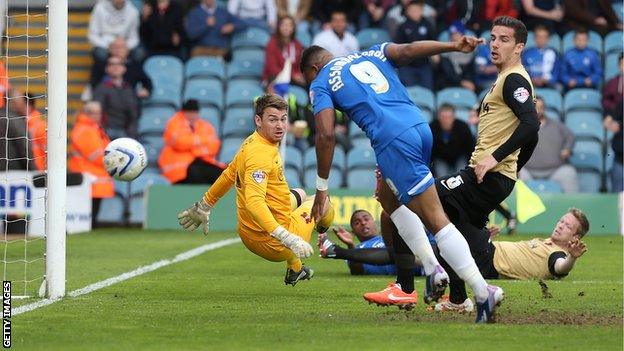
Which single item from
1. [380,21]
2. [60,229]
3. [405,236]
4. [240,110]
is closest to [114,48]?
[240,110]

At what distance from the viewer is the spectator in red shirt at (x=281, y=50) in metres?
22.2

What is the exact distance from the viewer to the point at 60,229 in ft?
36.1

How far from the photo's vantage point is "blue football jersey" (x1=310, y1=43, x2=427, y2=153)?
373 inches

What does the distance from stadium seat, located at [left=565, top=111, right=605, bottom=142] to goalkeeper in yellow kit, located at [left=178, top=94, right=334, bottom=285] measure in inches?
440

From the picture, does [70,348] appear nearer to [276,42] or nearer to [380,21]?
[276,42]

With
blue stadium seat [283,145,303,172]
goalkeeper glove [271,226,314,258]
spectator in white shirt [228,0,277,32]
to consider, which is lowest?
blue stadium seat [283,145,303,172]

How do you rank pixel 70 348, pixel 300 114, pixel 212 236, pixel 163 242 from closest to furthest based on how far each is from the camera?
1. pixel 70 348
2. pixel 163 242
3. pixel 212 236
4. pixel 300 114

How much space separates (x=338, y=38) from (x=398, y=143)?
13.3 m

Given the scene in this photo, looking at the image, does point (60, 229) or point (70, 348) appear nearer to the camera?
point (70, 348)

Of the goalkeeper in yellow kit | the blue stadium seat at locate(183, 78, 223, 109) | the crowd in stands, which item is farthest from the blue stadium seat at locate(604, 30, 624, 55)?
the goalkeeper in yellow kit

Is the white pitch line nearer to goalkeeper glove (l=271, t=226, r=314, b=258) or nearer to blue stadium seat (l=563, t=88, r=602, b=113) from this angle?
goalkeeper glove (l=271, t=226, r=314, b=258)

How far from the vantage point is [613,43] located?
2348 centimetres

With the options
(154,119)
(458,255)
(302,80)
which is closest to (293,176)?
(302,80)

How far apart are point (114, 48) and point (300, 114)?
142 inches
